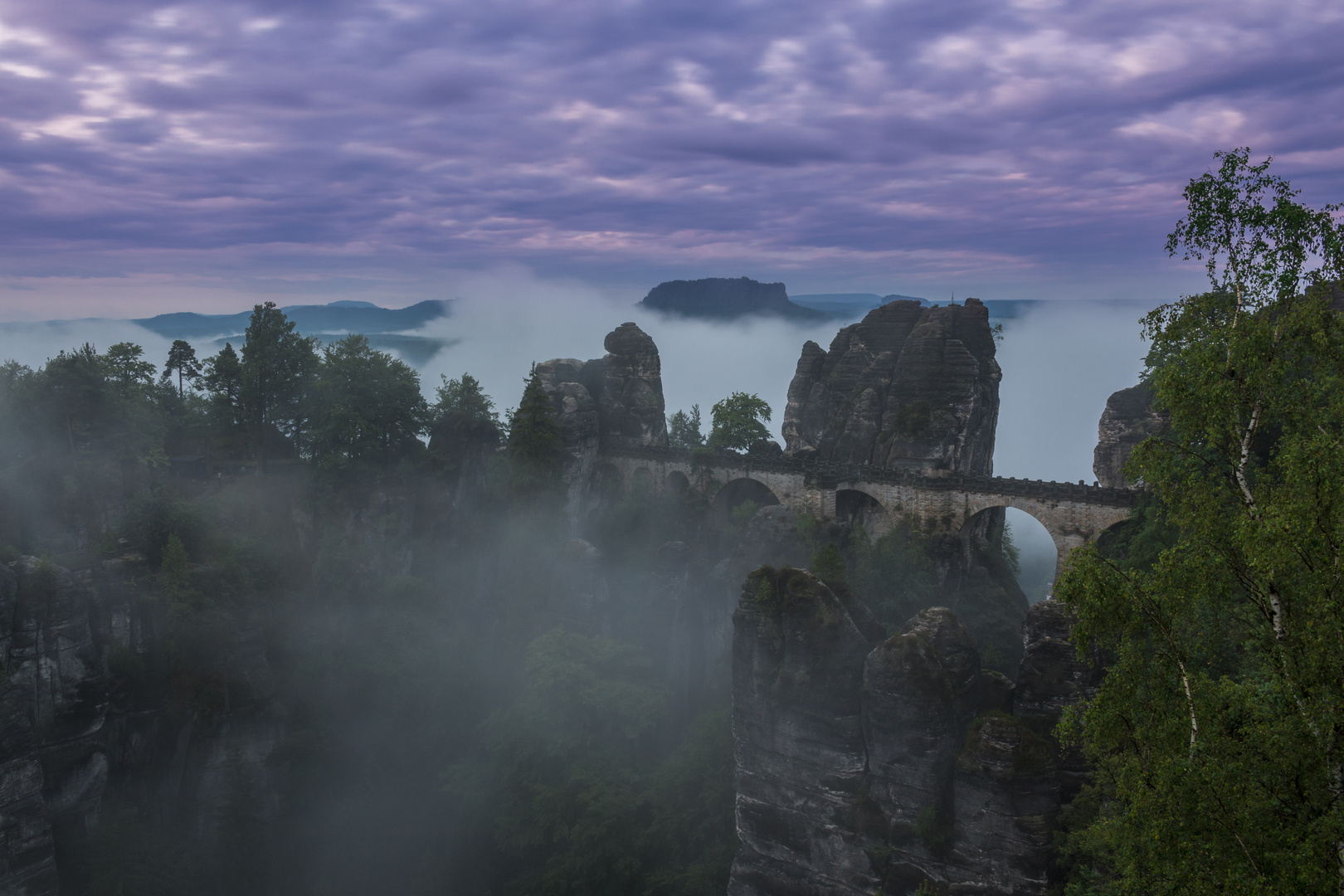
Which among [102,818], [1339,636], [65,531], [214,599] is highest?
[1339,636]

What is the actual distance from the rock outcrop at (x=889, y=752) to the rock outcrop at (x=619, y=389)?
104 ft

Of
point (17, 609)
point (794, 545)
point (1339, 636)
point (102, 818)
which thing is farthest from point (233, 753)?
point (1339, 636)

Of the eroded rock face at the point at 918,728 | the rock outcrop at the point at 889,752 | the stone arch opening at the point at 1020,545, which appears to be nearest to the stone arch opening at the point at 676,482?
the stone arch opening at the point at 1020,545

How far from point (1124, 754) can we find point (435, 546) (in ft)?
147

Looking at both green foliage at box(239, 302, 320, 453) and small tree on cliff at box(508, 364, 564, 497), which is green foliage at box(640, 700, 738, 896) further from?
green foliage at box(239, 302, 320, 453)

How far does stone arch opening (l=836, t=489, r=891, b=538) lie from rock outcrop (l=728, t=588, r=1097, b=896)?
19642mm

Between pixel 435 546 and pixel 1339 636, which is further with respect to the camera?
pixel 435 546

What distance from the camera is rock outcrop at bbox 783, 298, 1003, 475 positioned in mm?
48344

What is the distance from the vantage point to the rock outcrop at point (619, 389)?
2382 inches

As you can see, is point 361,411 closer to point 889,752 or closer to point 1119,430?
point 889,752

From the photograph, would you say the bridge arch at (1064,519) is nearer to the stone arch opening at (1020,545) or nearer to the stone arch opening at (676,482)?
the stone arch opening at (1020,545)

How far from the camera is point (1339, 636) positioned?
10.9 meters

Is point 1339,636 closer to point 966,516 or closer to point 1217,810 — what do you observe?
point 1217,810

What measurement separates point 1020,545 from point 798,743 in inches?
6000
